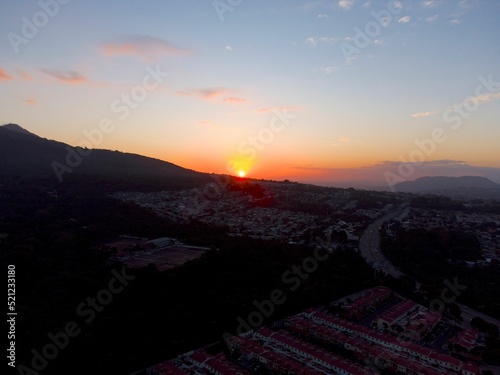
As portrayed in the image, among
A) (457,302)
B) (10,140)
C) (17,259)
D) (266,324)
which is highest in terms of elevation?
(10,140)

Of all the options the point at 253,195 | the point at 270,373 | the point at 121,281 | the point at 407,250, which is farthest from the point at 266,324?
the point at 253,195

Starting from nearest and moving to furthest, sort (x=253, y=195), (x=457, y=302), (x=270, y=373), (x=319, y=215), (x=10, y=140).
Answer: (x=270, y=373) → (x=457, y=302) → (x=319, y=215) → (x=253, y=195) → (x=10, y=140)

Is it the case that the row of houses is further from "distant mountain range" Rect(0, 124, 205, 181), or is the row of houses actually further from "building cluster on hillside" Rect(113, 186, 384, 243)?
"distant mountain range" Rect(0, 124, 205, 181)

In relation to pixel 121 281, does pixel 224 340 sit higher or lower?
lower

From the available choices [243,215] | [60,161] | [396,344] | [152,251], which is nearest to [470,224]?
[243,215]

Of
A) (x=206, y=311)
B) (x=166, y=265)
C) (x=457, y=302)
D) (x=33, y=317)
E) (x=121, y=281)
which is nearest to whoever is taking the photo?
(x=33, y=317)

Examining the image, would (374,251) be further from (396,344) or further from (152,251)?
(152,251)

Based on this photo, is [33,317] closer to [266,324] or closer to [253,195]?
[266,324]

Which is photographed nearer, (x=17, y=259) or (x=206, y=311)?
(x=206, y=311)
